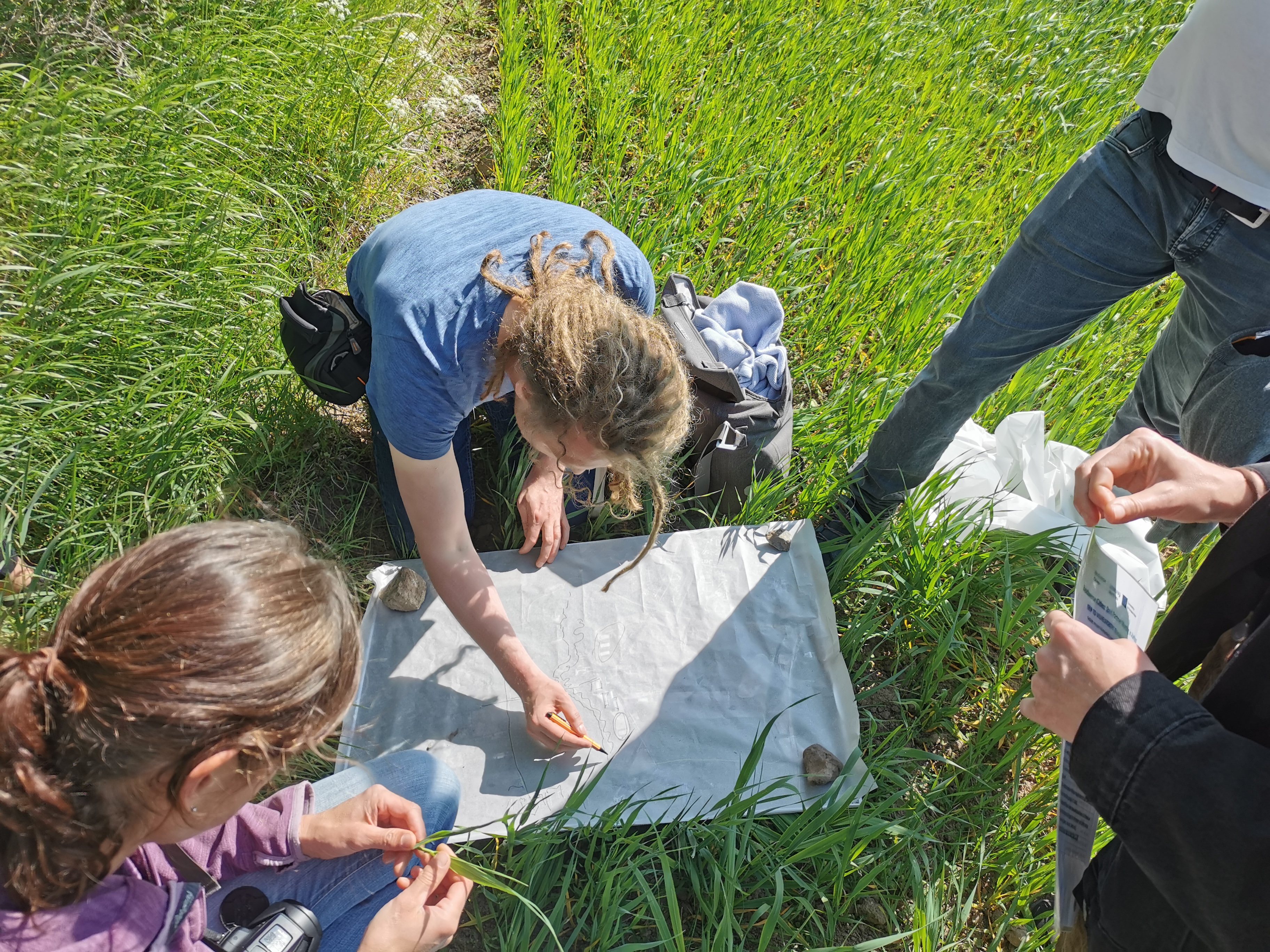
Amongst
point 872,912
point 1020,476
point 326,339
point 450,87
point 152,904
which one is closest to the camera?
point 152,904

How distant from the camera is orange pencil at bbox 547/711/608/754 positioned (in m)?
1.52

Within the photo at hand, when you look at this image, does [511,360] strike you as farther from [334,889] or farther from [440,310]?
[334,889]

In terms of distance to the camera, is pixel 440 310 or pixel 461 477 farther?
pixel 461 477

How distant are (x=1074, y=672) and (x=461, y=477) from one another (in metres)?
1.24

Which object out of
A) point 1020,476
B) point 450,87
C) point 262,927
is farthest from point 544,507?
point 450,87

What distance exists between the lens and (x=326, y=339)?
1.70m

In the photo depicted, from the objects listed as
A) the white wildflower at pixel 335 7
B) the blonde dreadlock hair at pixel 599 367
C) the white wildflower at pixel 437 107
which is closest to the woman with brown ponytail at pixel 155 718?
the blonde dreadlock hair at pixel 599 367

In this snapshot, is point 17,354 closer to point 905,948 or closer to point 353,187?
point 353,187

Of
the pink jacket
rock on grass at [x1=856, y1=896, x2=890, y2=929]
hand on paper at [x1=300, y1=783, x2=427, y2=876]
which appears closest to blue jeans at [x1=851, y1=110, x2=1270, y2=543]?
rock on grass at [x1=856, y1=896, x2=890, y2=929]

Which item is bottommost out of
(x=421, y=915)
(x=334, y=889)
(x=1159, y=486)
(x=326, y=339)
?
(x=334, y=889)

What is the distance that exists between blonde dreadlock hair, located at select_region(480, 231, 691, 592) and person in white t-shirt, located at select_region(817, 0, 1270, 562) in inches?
27.3

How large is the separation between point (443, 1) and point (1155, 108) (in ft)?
10.3

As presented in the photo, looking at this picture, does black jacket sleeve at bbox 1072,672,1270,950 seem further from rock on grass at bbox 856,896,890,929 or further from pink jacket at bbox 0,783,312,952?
pink jacket at bbox 0,783,312,952

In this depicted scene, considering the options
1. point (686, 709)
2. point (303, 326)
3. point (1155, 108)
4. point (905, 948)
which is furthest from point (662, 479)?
point (1155, 108)
